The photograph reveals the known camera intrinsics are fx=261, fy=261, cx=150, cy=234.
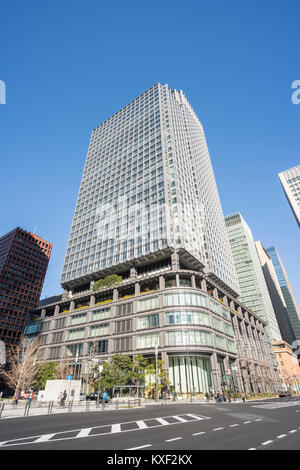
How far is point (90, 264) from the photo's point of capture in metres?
75.5

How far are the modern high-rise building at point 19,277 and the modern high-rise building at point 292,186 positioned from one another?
134 m

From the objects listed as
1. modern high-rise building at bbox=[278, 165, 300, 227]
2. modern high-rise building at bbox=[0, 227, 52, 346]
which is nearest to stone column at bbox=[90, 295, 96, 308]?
modern high-rise building at bbox=[0, 227, 52, 346]

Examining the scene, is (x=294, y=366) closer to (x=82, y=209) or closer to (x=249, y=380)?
(x=249, y=380)

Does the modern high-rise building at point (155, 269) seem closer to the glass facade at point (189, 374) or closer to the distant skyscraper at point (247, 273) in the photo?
the glass facade at point (189, 374)

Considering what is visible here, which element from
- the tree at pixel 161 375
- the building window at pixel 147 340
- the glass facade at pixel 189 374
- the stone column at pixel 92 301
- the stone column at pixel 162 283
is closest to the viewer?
the tree at pixel 161 375

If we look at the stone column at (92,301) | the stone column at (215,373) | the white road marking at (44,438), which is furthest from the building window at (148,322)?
the white road marking at (44,438)

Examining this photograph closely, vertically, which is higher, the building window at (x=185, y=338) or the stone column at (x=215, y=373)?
the building window at (x=185, y=338)

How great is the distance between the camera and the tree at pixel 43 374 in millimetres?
58250

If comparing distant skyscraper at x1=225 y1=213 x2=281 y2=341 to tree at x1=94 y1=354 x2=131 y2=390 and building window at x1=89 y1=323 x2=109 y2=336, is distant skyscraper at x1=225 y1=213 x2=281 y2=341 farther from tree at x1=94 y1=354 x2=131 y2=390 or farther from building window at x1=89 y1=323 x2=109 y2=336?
tree at x1=94 y1=354 x2=131 y2=390

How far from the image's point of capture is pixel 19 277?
12862 cm

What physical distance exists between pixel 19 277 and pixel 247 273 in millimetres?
112089

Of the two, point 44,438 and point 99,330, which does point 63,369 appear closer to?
point 99,330

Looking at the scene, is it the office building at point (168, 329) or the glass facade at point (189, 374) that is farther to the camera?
the office building at point (168, 329)

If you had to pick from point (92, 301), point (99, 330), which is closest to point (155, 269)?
point (92, 301)
